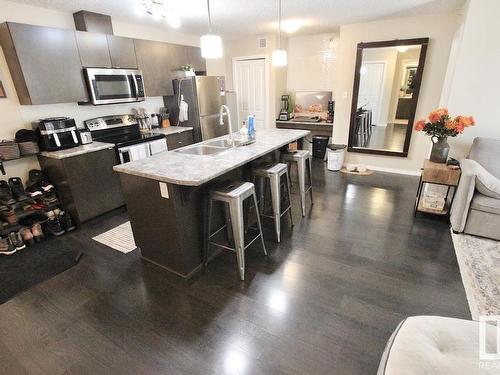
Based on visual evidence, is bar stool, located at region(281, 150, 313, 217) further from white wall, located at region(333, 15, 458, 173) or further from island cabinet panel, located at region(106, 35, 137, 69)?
island cabinet panel, located at region(106, 35, 137, 69)

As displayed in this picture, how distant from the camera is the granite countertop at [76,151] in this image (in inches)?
112

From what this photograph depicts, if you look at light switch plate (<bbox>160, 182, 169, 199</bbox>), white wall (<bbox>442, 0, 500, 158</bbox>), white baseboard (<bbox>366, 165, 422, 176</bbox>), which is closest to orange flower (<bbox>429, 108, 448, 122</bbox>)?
white wall (<bbox>442, 0, 500, 158</bbox>)

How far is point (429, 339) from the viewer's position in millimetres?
1130

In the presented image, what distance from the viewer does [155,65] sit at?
13.5 feet

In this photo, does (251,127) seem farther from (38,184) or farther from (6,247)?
(6,247)

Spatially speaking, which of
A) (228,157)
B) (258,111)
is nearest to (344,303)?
(228,157)

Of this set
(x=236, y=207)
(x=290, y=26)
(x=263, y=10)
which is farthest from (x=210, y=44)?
(x=290, y=26)

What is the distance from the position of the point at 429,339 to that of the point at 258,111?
17.7 feet

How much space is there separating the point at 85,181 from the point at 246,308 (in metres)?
2.40

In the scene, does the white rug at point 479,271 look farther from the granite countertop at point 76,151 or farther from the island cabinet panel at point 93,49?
the island cabinet panel at point 93,49

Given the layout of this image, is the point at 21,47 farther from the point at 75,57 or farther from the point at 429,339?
the point at 429,339

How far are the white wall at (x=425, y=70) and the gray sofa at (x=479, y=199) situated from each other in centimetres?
163

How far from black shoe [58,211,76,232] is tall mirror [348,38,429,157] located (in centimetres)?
461

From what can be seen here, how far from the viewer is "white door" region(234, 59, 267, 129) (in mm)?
5609
